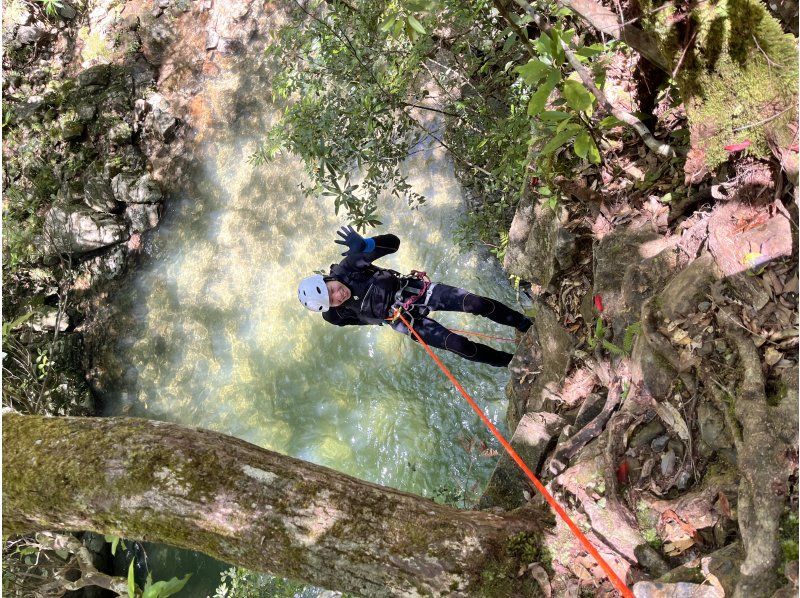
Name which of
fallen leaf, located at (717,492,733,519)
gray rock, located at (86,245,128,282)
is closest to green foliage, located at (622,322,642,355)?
fallen leaf, located at (717,492,733,519)

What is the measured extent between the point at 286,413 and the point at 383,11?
447 centimetres

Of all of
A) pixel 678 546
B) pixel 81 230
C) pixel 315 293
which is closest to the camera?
pixel 678 546

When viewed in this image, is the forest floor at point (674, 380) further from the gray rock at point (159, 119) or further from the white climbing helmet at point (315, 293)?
the gray rock at point (159, 119)

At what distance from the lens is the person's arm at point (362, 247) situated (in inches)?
174

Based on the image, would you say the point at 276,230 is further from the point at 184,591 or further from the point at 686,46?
the point at 686,46

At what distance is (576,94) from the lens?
2.22 meters

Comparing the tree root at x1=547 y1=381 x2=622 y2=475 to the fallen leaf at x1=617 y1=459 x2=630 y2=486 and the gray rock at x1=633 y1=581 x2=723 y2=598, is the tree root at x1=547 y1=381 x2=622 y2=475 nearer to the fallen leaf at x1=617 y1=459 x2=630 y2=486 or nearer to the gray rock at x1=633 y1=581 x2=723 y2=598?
the fallen leaf at x1=617 y1=459 x2=630 y2=486

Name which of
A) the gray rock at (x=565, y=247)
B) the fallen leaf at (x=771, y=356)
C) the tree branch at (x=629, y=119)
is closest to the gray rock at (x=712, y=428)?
the fallen leaf at (x=771, y=356)

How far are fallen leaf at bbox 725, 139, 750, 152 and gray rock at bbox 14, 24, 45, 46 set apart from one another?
1121 cm

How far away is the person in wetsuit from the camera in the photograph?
14.7ft

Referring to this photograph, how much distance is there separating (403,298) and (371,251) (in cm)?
47

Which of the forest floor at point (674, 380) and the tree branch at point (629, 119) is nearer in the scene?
the forest floor at point (674, 380)

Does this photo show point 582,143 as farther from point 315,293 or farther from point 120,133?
point 120,133

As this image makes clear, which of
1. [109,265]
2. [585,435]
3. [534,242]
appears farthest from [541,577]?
[109,265]
